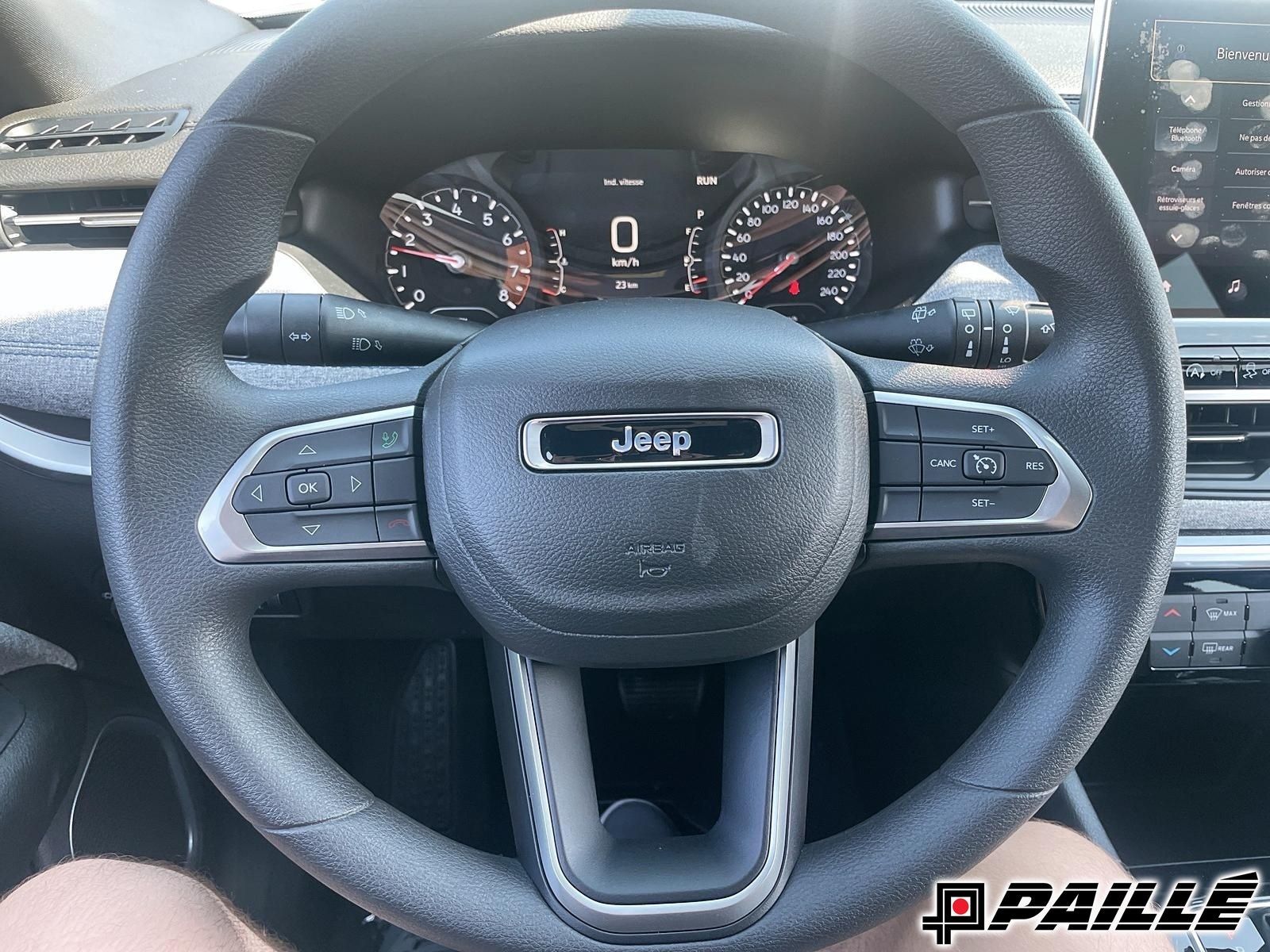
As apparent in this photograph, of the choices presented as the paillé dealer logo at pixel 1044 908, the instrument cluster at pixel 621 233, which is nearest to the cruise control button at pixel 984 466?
the paillé dealer logo at pixel 1044 908

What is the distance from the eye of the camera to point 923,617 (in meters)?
1.33

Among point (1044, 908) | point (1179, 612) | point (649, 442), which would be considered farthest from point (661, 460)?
point (1179, 612)

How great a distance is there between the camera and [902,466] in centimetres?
83

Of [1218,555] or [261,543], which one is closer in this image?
[261,543]

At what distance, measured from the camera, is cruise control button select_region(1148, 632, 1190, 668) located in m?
1.22

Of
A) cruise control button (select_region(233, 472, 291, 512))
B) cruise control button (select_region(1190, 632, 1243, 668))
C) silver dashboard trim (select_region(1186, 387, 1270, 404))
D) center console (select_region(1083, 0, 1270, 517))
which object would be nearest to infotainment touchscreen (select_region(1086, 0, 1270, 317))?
center console (select_region(1083, 0, 1270, 517))

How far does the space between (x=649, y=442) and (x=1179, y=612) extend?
789 mm

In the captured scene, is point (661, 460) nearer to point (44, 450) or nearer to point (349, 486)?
point (349, 486)

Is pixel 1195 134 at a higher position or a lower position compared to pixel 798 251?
higher

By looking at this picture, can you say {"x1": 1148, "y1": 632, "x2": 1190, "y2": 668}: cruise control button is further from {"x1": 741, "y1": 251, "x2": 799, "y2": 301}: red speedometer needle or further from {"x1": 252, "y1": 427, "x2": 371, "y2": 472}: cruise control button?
{"x1": 252, "y1": 427, "x2": 371, "y2": 472}: cruise control button

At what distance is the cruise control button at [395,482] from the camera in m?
0.81

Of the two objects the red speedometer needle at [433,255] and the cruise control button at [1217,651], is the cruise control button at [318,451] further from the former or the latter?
the cruise control button at [1217,651]

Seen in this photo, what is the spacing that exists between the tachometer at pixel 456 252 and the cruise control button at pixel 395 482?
30.4 inches

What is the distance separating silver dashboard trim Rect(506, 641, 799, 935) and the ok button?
196 mm
